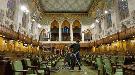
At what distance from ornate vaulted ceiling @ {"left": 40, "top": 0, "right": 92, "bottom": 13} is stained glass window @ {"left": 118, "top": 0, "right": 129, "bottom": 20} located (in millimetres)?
11922

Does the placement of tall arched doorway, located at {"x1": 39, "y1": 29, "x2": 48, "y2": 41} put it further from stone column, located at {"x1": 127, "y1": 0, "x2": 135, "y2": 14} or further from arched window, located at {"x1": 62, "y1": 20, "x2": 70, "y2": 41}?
stone column, located at {"x1": 127, "y1": 0, "x2": 135, "y2": 14}

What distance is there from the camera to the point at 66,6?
35906mm

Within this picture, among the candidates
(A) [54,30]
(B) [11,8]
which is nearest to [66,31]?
(A) [54,30]

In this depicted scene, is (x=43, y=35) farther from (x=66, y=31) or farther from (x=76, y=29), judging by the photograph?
(x=76, y=29)

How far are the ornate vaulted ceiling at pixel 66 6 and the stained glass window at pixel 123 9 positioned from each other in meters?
11.9

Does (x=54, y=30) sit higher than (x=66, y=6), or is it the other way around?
(x=66, y=6)

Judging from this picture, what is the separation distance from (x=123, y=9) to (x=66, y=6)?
17431mm

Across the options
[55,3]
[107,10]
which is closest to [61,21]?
[55,3]

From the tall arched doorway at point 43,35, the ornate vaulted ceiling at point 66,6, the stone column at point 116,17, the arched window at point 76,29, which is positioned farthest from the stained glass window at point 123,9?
the tall arched doorway at point 43,35

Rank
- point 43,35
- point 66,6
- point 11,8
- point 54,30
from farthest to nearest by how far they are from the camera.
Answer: point 54,30, point 43,35, point 66,6, point 11,8

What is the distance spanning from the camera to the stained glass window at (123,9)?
18.8m

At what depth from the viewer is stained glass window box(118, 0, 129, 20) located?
741 inches

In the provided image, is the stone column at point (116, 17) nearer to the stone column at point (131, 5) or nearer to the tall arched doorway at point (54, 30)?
the stone column at point (131, 5)

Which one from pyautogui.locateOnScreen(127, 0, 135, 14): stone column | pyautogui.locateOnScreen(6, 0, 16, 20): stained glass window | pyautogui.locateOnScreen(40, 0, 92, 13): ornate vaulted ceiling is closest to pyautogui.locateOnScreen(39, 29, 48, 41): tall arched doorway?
pyautogui.locateOnScreen(40, 0, 92, 13): ornate vaulted ceiling
